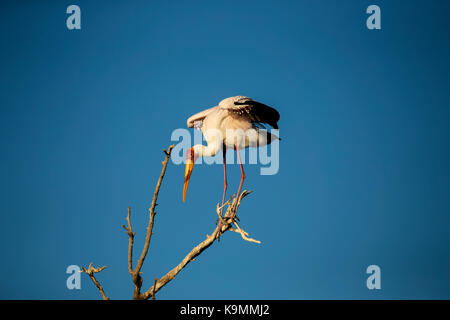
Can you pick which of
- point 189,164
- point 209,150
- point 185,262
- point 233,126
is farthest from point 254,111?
point 185,262

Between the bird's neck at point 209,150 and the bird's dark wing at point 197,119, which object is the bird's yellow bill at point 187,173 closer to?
the bird's neck at point 209,150

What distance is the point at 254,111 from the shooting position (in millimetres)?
5641

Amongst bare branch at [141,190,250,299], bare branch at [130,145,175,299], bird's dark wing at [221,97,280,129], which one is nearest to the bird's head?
bird's dark wing at [221,97,280,129]

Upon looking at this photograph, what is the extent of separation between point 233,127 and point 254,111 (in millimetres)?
348

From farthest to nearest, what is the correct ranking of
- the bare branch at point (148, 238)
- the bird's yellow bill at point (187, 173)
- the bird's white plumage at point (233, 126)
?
the bird's white plumage at point (233, 126) < the bird's yellow bill at point (187, 173) < the bare branch at point (148, 238)

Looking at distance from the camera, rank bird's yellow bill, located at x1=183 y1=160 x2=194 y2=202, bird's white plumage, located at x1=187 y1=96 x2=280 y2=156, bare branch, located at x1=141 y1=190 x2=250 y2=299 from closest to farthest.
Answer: bare branch, located at x1=141 y1=190 x2=250 y2=299 → bird's yellow bill, located at x1=183 y1=160 x2=194 y2=202 → bird's white plumage, located at x1=187 y1=96 x2=280 y2=156

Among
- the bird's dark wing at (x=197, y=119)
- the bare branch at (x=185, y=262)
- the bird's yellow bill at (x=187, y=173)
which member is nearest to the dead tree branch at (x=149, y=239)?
the bare branch at (x=185, y=262)

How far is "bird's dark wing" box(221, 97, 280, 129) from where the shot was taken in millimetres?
5469

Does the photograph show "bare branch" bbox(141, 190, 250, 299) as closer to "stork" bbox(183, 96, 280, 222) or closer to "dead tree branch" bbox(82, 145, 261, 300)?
"dead tree branch" bbox(82, 145, 261, 300)

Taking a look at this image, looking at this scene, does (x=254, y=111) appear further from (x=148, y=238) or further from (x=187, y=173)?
(x=148, y=238)

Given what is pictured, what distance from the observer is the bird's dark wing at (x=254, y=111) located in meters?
5.47

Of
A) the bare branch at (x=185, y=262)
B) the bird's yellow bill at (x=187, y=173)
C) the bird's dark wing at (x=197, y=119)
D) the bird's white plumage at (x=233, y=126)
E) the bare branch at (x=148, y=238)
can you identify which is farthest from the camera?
the bird's dark wing at (x=197, y=119)
